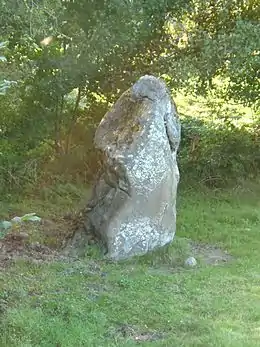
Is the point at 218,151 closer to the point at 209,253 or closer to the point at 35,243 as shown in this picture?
the point at 209,253

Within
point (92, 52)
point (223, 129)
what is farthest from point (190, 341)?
point (223, 129)

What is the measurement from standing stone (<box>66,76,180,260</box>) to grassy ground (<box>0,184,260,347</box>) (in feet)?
0.76

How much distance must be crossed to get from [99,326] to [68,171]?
5.42 meters

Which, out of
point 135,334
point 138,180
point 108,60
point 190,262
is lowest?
point 135,334

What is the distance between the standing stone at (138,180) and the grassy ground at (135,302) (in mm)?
233

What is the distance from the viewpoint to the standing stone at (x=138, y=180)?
Answer: 284 inches

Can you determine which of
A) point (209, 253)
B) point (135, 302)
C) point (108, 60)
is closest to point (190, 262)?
point (209, 253)

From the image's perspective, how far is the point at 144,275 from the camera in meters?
6.62

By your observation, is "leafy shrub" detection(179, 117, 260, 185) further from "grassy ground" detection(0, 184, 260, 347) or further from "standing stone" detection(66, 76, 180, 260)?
"standing stone" detection(66, 76, 180, 260)

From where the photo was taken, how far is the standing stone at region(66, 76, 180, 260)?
722 centimetres

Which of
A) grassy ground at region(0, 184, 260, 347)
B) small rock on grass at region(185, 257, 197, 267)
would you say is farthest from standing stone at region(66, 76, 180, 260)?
small rock on grass at region(185, 257, 197, 267)

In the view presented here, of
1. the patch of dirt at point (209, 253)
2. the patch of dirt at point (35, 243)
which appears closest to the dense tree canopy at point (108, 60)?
the patch of dirt at point (35, 243)

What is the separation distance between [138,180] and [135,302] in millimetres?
1717

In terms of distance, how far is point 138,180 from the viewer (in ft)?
23.8
